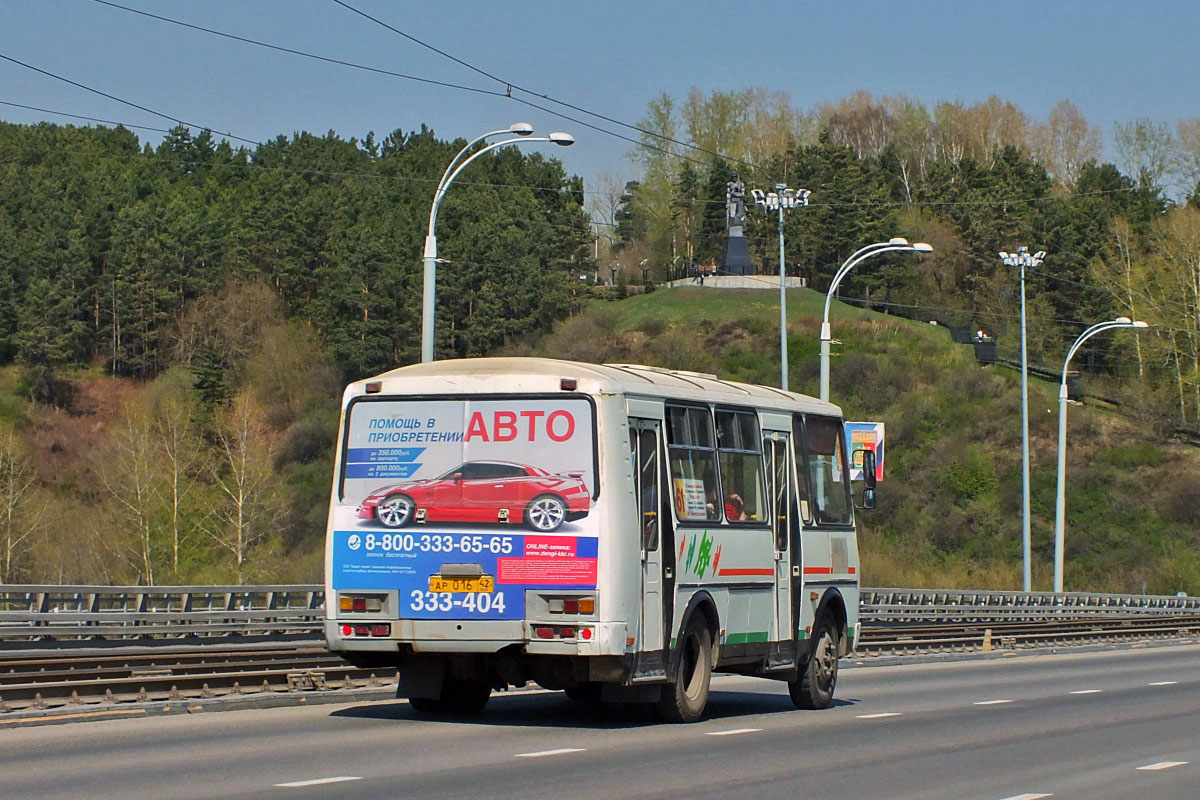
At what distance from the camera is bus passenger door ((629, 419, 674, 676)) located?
14672 millimetres

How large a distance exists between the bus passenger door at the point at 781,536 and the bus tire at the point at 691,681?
4.68 ft

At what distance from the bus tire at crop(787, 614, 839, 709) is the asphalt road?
26cm

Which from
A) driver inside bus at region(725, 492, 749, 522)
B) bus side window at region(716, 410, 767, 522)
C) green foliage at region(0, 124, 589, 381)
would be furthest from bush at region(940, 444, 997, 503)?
driver inside bus at region(725, 492, 749, 522)

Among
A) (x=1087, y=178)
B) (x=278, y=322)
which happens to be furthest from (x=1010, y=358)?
(x=278, y=322)

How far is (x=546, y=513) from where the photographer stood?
1436 cm

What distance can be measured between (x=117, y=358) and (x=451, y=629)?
325 ft

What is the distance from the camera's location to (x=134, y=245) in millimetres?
110375

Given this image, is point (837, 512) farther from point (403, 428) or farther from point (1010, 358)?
point (1010, 358)

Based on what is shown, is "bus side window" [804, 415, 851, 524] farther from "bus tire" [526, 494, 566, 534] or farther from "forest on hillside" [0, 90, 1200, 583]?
"forest on hillside" [0, 90, 1200, 583]

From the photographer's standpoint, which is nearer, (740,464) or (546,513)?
(546,513)

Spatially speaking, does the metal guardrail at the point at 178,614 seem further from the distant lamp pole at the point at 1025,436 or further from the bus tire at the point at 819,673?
the bus tire at the point at 819,673

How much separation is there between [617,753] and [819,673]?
226 inches

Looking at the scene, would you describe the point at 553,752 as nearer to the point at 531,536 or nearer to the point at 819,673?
the point at 531,536

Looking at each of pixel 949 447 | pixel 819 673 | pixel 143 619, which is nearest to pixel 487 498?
pixel 819 673
